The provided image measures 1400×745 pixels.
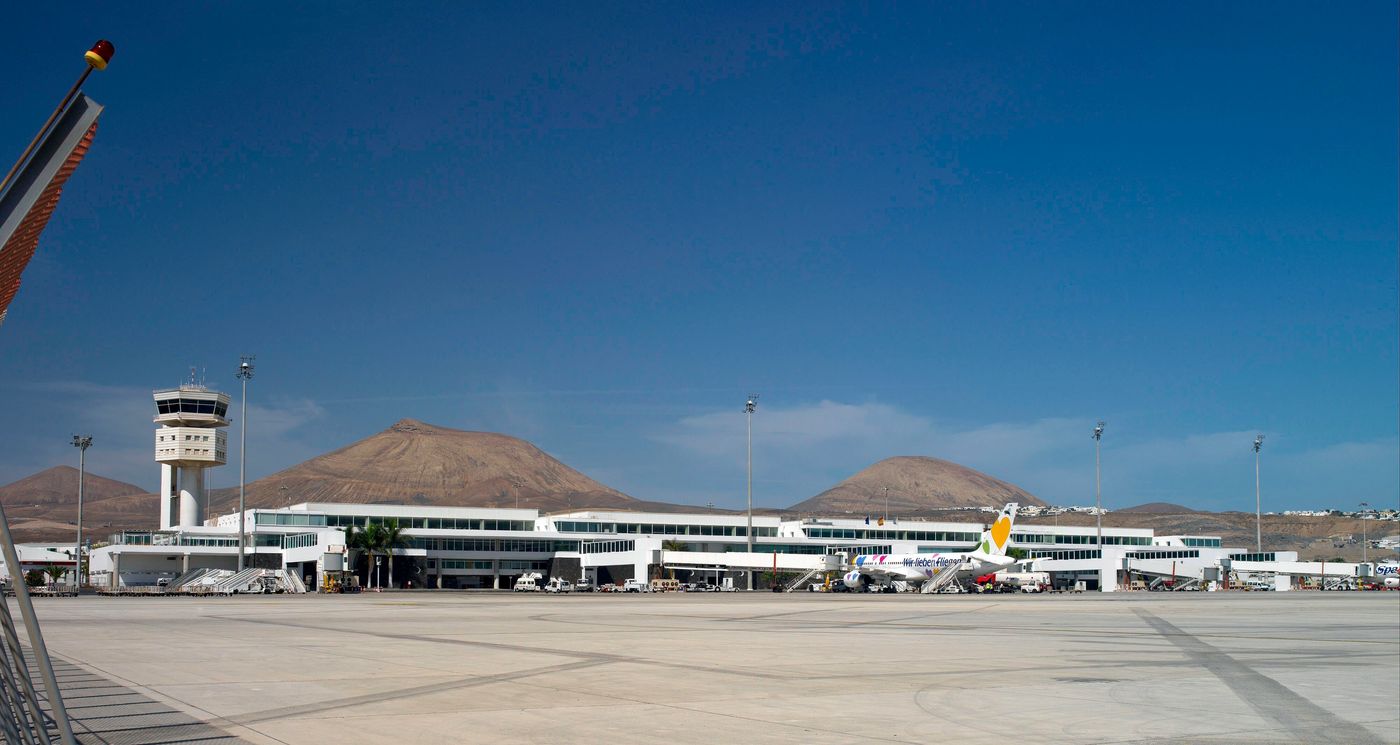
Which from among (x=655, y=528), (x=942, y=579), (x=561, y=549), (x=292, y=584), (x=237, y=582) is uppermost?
(x=655, y=528)

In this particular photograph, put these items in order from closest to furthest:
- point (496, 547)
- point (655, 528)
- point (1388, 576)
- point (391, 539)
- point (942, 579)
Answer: point (942, 579)
point (391, 539)
point (496, 547)
point (1388, 576)
point (655, 528)

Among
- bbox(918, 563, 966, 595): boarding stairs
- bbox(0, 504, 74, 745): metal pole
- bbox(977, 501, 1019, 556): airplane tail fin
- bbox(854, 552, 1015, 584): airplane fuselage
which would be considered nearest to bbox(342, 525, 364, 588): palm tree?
bbox(854, 552, 1015, 584): airplane fuselage

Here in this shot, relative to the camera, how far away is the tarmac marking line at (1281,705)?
15.9 metres

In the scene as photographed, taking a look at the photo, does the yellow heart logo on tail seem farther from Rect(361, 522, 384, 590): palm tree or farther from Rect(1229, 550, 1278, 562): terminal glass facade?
Rect(1229, 550, 1278, 562): terminal glass facade

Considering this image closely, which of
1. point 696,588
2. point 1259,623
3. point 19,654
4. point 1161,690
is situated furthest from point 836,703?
point 696,588

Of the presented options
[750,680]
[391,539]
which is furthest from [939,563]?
[750,680]

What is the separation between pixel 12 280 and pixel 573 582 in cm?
12582

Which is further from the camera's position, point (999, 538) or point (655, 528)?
point (655, 528)

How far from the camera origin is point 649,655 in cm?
2773

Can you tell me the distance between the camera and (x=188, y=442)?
426ft

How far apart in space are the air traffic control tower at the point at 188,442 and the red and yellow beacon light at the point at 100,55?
13415cm

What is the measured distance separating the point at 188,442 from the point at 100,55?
5297 inches

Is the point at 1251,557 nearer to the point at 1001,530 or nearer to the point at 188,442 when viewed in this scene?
the point at 1001,530

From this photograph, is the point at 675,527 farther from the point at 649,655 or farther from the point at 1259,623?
the point at 649,655
